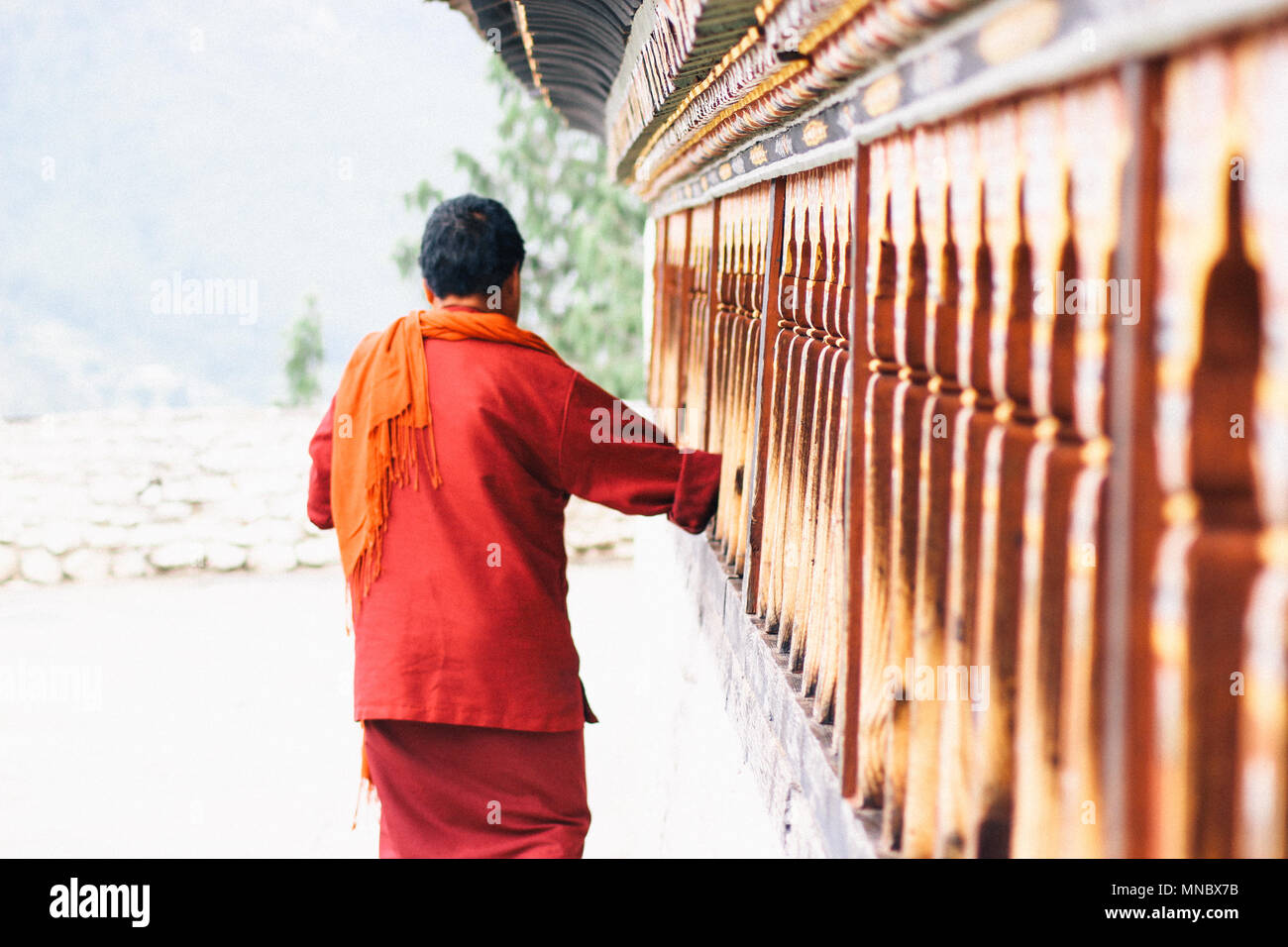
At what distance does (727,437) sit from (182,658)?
4907mm

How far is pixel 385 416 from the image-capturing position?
2.59 meters

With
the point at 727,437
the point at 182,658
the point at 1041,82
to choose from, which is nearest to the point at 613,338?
the point at 182,658

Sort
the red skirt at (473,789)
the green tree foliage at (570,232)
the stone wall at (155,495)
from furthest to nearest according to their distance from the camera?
the green tree foliage at (570,232) → the stone wall at (155,495) → the red skirt at (473,789)

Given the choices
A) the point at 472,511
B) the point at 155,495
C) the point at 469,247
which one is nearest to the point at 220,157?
the point at 155,495

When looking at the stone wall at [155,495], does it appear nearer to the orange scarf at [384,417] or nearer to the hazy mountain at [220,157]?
the orange scarf at [384,417]

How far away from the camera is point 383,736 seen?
9.02 ft

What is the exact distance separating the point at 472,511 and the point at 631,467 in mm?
344

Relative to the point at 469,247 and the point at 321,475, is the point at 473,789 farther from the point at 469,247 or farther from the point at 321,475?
the point at 469,247

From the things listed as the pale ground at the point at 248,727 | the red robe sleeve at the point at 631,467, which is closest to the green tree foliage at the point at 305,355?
the pale ground at the point at 248,727

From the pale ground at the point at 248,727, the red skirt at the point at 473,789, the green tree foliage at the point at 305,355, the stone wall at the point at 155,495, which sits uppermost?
the green tree foliage at the point at 305,355

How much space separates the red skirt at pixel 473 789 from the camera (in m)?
2.71

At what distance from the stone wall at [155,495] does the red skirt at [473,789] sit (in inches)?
251

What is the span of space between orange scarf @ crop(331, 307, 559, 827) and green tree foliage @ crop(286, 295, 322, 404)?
59.2 ft

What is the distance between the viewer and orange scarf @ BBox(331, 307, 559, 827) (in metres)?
2.59
